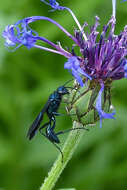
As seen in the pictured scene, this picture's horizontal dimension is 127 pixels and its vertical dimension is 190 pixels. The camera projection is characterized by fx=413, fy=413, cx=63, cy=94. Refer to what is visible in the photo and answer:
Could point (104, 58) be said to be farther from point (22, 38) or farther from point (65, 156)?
point (65, 156)

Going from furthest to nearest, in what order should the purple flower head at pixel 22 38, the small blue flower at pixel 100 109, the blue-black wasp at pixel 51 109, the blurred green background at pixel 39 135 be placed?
the blurred green background at pixel 39 135, the blue-black wasp at pixel 51 109, the purple flower head at pixel 22 38, the small blue flower at pixel 100 109

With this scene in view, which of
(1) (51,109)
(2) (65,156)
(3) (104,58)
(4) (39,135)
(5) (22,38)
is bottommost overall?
(4) (39,135)

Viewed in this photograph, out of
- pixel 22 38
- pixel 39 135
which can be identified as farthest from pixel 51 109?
pixel 39 135

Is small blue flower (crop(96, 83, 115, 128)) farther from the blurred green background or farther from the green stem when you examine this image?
the blurred green background

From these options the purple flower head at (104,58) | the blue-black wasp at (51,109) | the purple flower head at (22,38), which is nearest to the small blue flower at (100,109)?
the purple flower head at (104,58)

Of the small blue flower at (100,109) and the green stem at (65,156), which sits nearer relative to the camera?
the small blue flower at (100,109)

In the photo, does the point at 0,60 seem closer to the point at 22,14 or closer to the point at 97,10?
the point at 22,14

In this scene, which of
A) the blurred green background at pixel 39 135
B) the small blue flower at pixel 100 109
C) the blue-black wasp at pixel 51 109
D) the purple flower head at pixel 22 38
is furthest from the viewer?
the blurred green background at pixel 39 135

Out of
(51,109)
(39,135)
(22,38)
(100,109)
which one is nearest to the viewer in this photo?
(100,109)

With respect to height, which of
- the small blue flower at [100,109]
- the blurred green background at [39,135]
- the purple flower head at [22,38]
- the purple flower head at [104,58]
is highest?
the purple flower head at [22,38]

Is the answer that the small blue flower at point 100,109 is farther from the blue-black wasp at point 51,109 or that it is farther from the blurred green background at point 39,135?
the blurred green background at point 39,135

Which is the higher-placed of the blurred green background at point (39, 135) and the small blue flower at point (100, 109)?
the small blue flower at point (100, 109)
